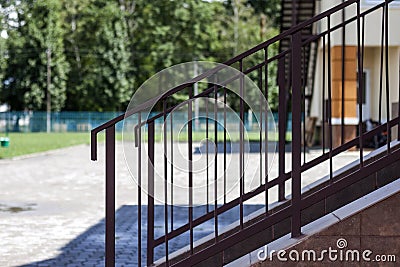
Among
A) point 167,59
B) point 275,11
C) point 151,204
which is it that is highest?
point 275,11

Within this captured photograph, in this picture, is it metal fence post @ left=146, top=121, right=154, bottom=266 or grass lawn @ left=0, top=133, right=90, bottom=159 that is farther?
grass lawn @ left=0, top=133, right=90, bottom=159

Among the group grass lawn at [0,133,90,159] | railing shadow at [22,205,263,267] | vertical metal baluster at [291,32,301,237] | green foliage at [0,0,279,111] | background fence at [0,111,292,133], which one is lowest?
grass lawn at [0,133,90,159]

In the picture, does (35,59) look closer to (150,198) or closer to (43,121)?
(43,121)

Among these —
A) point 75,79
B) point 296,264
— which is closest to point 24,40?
point 75,79

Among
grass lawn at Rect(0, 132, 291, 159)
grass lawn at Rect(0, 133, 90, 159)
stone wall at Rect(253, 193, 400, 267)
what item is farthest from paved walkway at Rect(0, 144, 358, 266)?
grass lawn at Rect(0, 132, 291, 159)

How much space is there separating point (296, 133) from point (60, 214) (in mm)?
6577

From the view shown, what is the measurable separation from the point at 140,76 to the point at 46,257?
149 ft

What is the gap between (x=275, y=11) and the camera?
54406 millimetres

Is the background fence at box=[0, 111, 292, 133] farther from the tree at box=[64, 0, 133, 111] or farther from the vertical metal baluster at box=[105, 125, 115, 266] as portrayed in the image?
the vertical metal baluster at box=[105, 125, 115, 266]

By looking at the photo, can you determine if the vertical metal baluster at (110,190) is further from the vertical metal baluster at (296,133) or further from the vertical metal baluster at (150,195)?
the vertical metal baluster at (296,133)

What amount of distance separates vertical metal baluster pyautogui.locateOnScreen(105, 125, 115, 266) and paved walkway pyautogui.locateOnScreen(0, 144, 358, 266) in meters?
2.23

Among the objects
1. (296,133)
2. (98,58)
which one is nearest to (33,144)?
(98,58)

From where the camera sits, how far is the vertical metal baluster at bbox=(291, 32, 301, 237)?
448 centimetres

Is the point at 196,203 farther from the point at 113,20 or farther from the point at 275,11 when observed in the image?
the point at 275,11
